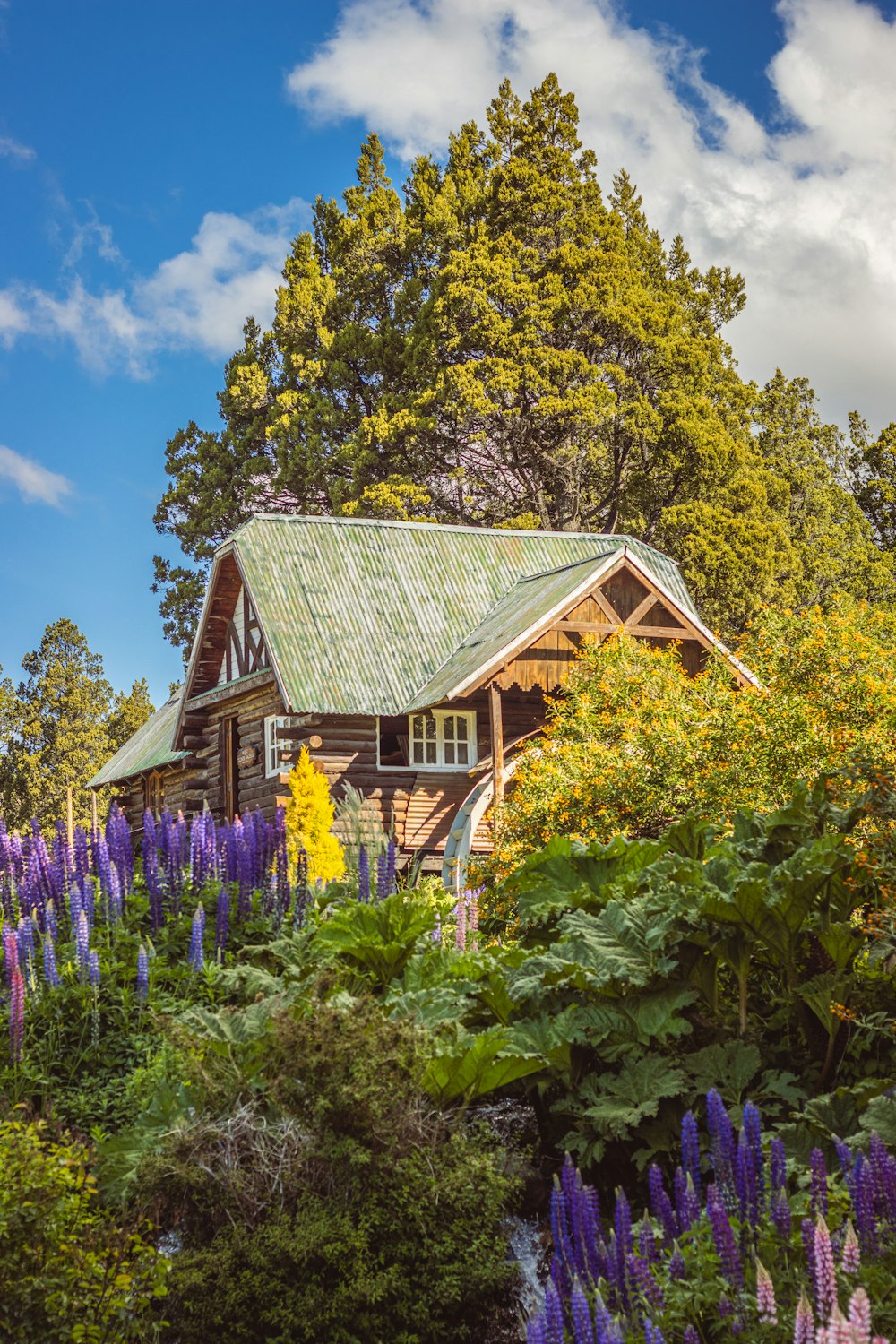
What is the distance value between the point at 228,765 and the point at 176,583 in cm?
1463

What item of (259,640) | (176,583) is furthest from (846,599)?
(176,583)

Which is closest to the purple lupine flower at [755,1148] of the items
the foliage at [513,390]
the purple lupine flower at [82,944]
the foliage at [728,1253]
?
the foliage at [728,1253]

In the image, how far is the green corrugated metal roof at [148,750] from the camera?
32.0 m

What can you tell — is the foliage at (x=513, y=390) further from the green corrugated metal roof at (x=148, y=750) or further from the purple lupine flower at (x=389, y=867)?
the purple lupine flower at (x=389, y=867)

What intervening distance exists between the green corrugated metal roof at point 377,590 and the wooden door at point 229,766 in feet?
12.0

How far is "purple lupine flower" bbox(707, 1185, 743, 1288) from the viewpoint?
4172 millimetres

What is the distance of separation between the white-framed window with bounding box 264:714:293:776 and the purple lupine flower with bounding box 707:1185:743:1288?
20.8 meters

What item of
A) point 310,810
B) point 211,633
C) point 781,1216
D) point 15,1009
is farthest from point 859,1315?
point 211,633

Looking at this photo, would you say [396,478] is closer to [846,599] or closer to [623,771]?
[846,599]

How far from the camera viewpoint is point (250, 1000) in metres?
7.80

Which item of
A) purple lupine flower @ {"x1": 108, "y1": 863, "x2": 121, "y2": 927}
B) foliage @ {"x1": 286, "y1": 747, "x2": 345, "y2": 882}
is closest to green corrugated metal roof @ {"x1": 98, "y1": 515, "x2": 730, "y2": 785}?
foliage @ {"x1": 286, "y1": 747, "x2": 345, "y2": 882}

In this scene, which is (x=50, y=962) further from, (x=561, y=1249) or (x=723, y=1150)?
(x=723, y=1150)

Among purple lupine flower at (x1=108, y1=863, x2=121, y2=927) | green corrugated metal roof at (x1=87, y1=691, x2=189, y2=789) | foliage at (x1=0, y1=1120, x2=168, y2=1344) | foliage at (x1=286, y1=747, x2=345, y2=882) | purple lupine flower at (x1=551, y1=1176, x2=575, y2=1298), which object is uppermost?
green corrugated metal roof at (x1=87, y1=691, x2=189, y2=789)

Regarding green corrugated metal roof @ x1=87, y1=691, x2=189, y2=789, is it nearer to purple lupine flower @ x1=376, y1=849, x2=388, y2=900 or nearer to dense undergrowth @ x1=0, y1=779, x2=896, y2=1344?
purple lupine flower @ x1=376, y1=849, x2=388, y2=900
